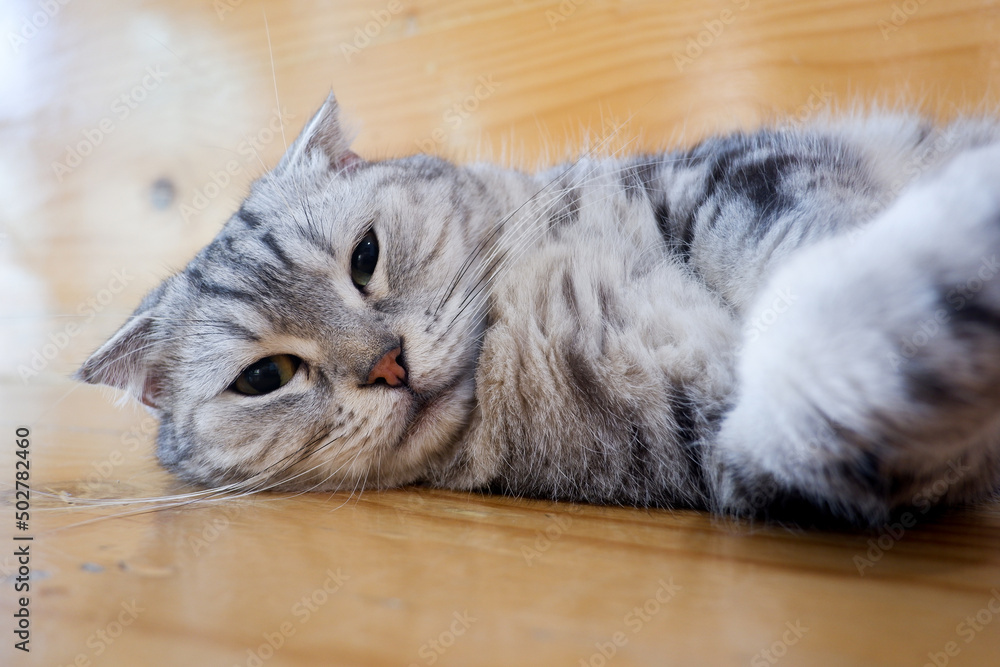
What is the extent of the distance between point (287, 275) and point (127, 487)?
48cm

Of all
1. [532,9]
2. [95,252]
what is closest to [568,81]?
[532,9]

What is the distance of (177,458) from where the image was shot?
1.21 metres

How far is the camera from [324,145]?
1.36m

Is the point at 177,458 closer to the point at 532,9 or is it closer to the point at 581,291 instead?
the point at 581,291
